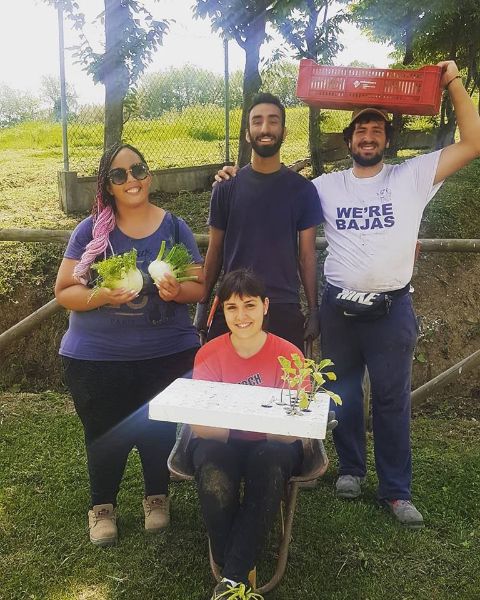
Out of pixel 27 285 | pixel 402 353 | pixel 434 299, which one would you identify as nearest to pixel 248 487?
pixel 402 353

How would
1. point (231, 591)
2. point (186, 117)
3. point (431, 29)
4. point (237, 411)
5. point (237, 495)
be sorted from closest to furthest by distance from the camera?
point (237, 411) → point (231, 591) → point (237, 495) → point (186, 117) → point (431, 29)

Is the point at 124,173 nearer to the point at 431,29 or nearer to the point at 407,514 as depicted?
the point at 407,514

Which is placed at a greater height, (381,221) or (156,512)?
(381,221)

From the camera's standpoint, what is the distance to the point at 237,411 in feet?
7.25

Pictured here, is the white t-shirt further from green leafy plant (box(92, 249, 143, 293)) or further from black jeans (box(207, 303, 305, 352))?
green leafy plant (box(92, 249, 143, 293))

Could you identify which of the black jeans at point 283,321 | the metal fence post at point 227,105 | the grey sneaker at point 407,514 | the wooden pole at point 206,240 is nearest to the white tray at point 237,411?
the black jeans at point 283,321

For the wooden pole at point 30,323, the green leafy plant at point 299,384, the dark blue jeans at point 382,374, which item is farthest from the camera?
the wooden pole at point 30,323

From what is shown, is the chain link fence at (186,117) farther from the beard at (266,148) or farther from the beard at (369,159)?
the beard at (369,159)

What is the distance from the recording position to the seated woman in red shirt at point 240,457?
2.45 meters

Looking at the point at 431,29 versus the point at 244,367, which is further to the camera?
the point at 431,29

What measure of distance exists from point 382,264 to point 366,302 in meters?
0.21

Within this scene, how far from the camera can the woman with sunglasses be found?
2912 millimetres

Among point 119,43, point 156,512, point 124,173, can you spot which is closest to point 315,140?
point 119,43

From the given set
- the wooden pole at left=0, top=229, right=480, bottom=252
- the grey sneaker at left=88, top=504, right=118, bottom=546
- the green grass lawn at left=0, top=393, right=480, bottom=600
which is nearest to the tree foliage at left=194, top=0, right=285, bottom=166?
the wooden pole at left=0, top=229, right=480, bottom=252
